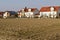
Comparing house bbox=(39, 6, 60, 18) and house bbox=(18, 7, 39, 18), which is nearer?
house bbox=(39, 6, 60, 18)

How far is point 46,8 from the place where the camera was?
302 ft

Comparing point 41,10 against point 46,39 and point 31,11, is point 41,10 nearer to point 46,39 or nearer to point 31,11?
point 31,11

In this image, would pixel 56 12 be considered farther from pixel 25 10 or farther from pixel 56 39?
pixel 56 39

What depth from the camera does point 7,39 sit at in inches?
558

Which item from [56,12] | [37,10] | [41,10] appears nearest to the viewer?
[56,12]

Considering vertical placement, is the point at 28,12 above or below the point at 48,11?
below

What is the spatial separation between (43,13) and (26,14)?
8.96 metres

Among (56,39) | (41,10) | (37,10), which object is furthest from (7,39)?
(37,10)

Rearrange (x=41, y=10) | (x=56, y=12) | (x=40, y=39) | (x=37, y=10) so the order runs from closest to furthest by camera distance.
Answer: (x=40, y=39) → (x=56, y=12) → (x=41, y=10) → (x=37, y=10)

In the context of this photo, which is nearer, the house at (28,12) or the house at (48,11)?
the house at (48,11)

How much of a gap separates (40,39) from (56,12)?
228ft

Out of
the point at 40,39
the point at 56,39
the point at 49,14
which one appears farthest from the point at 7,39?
the point at 49,14

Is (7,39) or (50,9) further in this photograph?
(50,9)

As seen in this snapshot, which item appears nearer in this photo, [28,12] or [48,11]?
[48,11]
